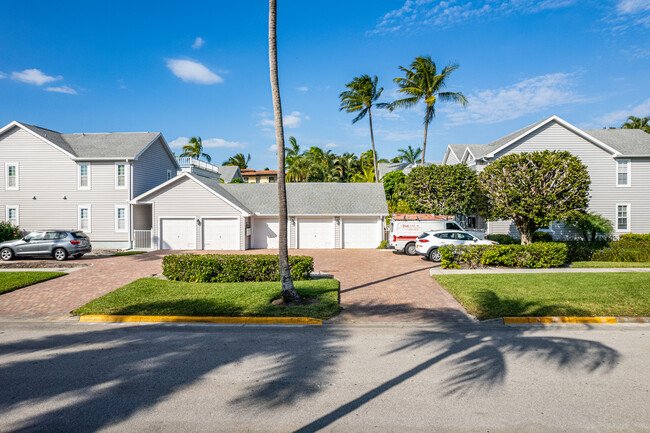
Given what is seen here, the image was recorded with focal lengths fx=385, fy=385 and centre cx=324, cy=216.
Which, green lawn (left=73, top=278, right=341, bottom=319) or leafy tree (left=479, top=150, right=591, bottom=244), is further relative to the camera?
leafy tree (left=479, top=150, right=591, bottom=244)

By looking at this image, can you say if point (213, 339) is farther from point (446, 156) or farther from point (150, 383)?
point (446, 156)

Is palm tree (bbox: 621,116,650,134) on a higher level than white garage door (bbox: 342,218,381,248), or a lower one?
higher

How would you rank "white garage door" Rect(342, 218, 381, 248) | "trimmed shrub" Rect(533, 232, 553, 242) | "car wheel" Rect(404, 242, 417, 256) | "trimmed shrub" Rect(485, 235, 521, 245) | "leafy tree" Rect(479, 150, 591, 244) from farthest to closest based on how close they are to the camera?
1. "white garage door" Rect(342, 218, 381, 248)
2. "trimmed shrub" Rect(533, 232, 553, 242)
3. "trimmed shrub" Rect(485, 235, 521, 245)
4. "car wheel" Rect(404, 242, 417, 256)
5. "leafy tree" Rect(479, 150, 591, 244)

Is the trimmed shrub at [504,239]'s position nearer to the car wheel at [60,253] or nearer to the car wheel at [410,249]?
the car wheel at [410,249]

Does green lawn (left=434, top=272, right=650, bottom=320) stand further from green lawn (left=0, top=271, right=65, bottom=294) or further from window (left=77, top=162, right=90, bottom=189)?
window (left=77, top=162, right=90, bottom=189)

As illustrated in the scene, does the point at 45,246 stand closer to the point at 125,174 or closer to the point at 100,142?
the point at 125,174

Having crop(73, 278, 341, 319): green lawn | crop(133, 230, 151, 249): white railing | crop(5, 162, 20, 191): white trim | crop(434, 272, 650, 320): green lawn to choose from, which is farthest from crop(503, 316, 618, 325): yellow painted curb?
crop(5, 162, 20, 191): white trim

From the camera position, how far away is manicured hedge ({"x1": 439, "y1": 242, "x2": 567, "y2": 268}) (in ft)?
52.2

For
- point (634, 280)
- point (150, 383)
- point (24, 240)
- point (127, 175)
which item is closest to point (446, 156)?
point (634, 280)

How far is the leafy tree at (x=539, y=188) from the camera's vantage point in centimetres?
1817

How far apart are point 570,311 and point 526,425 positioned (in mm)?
6001

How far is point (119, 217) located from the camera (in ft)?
85.6

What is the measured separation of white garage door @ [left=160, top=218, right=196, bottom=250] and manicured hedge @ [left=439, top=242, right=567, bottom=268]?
16.6m

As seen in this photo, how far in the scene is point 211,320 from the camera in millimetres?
9109
